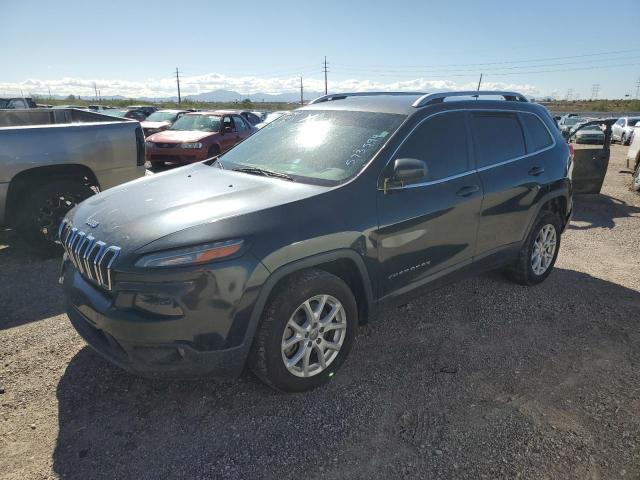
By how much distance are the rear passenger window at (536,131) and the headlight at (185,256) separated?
10.9 feet

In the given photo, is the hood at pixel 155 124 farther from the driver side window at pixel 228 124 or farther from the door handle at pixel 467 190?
the door handle at pixel 467 190

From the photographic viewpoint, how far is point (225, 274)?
2400 millimetres

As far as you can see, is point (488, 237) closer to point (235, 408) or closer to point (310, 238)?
point (310, 238)

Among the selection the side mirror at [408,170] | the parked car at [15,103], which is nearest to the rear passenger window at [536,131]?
the side mirror at [408,170]

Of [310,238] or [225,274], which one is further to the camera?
[310,238]

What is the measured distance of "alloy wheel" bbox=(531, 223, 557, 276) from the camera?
4590mm

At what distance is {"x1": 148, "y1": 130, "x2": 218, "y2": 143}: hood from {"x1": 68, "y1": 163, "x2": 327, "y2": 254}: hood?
8.90 meters

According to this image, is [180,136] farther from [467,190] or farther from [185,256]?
[185,256]

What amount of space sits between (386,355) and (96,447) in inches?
76.8

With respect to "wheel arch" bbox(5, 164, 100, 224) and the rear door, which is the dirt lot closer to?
the rear door

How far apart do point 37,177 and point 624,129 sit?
27.4 m

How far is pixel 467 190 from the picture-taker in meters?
3.60

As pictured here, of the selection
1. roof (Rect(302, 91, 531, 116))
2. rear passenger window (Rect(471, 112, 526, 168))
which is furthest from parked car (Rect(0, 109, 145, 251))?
rear passenger window (Rect(471, 112, 526, 168))

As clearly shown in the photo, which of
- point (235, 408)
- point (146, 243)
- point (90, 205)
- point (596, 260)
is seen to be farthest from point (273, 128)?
point (596, 260)
